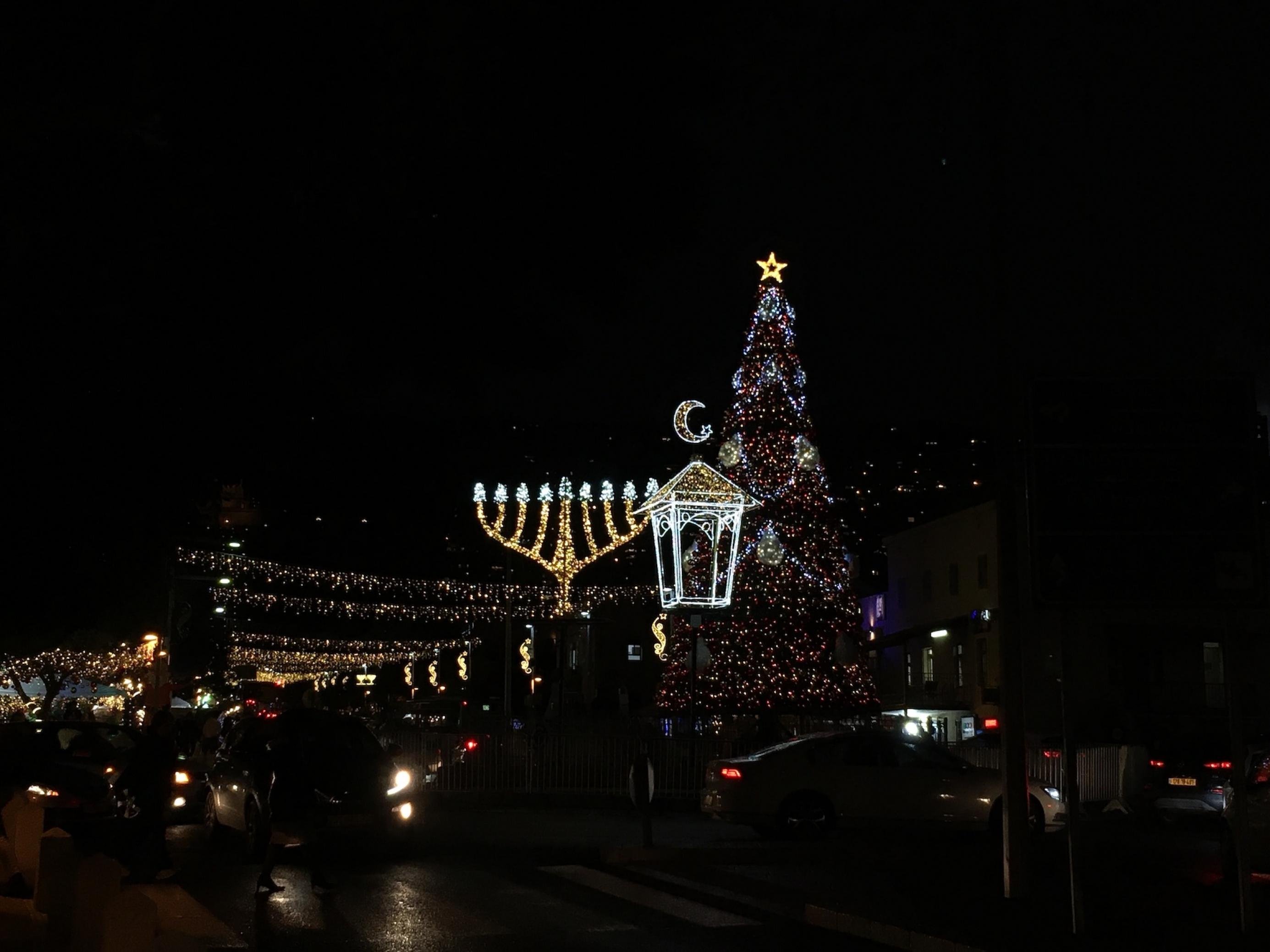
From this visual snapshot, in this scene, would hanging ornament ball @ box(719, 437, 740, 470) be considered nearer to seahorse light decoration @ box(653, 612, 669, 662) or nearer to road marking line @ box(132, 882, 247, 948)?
seahorse light decoration @ box(653, 612, 669, 662)

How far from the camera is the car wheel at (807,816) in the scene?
62.3 ft

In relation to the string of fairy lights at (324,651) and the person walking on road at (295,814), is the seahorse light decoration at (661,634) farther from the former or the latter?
the person walking on road at (295,814)

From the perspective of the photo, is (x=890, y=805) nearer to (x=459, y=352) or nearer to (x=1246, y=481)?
(x=1246, y=481)

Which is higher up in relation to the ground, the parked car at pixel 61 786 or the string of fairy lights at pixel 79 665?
the string of fairy lights at pixel 79 665

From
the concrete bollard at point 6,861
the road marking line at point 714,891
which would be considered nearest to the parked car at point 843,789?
the road marking line at point 714,891

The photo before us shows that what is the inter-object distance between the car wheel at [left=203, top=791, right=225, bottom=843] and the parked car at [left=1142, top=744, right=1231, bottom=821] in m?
13.9

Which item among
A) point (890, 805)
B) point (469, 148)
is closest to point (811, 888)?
point (890, 805)

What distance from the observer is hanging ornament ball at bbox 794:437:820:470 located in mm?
34906

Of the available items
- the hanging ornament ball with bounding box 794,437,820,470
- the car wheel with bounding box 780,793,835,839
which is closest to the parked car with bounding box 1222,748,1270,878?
the car wheel with bounding box 780,793,835,839

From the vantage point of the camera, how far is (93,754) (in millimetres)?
20734

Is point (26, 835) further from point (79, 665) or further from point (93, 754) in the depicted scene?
point (79, 665)

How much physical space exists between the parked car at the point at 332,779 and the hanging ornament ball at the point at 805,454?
19232 mm

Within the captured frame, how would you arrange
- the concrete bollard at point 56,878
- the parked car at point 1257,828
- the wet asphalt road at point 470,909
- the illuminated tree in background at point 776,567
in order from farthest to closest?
the illuminated tree in background at point 776,567
the parked car at point 1257,828
the wet asphalt road at point 470,909
the concrete bollard at point 56,878

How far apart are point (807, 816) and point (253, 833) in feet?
22.8
